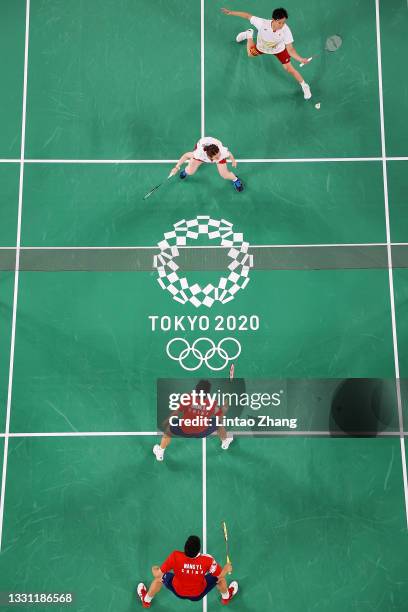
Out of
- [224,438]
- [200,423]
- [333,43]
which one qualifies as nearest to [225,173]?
[333,43]

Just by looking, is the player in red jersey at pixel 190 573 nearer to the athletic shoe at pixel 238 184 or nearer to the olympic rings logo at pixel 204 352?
the olympic rings logo at pixel 204 352

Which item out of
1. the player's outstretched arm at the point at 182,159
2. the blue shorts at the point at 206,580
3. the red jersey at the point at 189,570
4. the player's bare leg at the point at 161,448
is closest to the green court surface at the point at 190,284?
the player's bare leg at the point at 161,448

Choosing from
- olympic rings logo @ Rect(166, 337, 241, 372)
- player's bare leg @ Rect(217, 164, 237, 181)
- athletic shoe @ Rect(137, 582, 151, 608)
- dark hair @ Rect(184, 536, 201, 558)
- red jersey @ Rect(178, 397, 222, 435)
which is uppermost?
player's bare leg @ Rect(217, 164, 237, 181)

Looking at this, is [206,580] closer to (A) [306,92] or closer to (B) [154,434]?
(B) [154,434]

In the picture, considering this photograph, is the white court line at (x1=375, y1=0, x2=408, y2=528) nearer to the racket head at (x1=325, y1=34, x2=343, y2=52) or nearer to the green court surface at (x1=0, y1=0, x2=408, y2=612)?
the green court surface at (x1=0, y1=0, x2=408, y2=612)

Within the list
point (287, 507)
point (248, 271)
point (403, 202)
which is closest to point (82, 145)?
point (248, 271)

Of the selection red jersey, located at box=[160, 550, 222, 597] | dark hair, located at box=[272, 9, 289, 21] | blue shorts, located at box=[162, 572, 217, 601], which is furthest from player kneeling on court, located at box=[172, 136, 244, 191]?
blue shorts, located at box=[162, 572, 217, 601]
